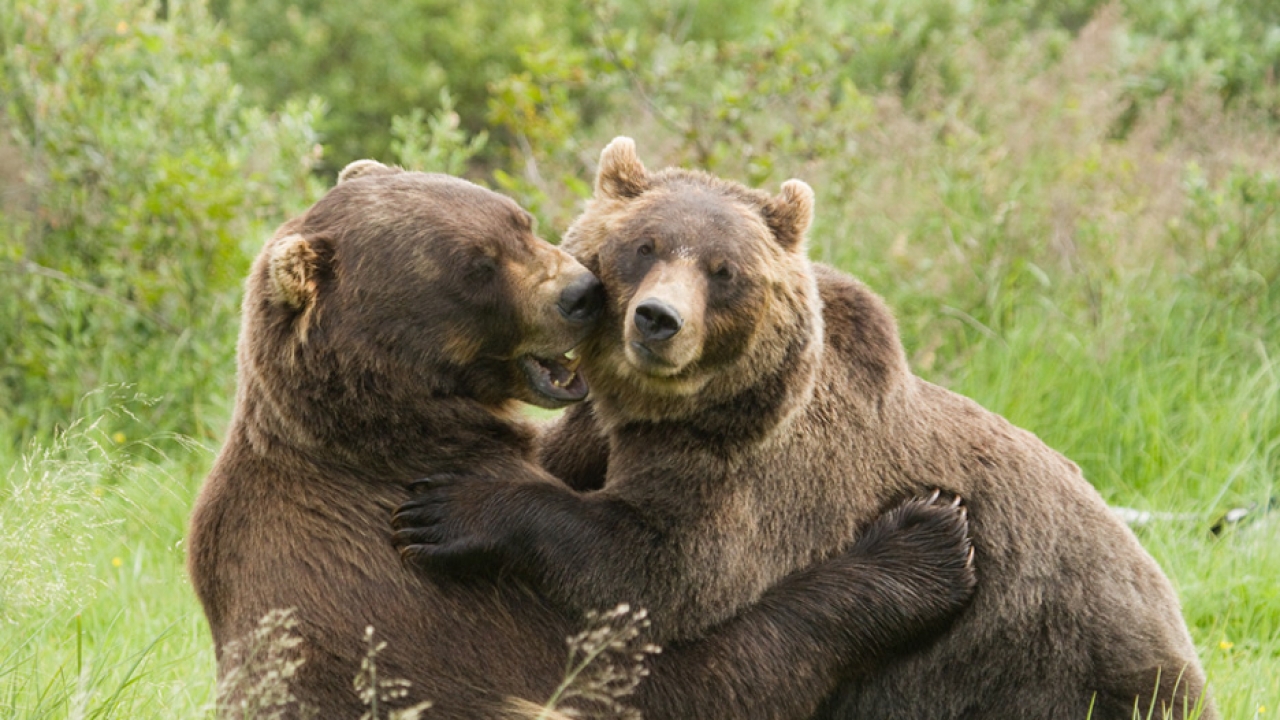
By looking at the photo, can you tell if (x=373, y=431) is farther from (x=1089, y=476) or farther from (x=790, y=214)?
(x=1089, y=476)

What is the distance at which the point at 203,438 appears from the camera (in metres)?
7.75

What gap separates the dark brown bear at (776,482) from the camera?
4043 millimetres

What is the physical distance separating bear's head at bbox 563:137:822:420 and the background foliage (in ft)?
8.90

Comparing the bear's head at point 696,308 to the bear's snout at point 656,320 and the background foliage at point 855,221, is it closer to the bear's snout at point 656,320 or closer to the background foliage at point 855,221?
the bear's snout at point 656,320

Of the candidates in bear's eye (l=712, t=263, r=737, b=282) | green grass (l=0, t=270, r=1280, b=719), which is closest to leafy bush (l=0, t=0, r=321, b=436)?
green grass (l=0, t=270, r=1280, b=719)

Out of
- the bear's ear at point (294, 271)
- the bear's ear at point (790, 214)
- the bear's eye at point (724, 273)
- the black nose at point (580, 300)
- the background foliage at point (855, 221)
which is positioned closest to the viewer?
the bear's ear at point (294, 271)

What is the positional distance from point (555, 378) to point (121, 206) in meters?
5.91

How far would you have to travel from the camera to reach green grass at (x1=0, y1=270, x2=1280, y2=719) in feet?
14.9

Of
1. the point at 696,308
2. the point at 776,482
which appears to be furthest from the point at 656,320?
the point at 776,482

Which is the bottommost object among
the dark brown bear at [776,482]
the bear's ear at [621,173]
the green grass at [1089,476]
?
the green grass at [1089,476]

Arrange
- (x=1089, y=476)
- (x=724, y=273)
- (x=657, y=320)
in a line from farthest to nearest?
(x=1089, y=476)
(x=724, y=273)
(x=657, y=320)

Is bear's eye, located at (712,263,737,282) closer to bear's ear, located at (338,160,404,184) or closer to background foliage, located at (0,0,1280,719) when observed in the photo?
bear's ear, located at (338,160,404,184)

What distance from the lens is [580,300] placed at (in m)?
4.18

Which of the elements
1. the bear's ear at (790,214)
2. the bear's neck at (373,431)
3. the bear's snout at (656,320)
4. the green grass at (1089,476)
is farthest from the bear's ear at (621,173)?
the green grass at (1089,476)
